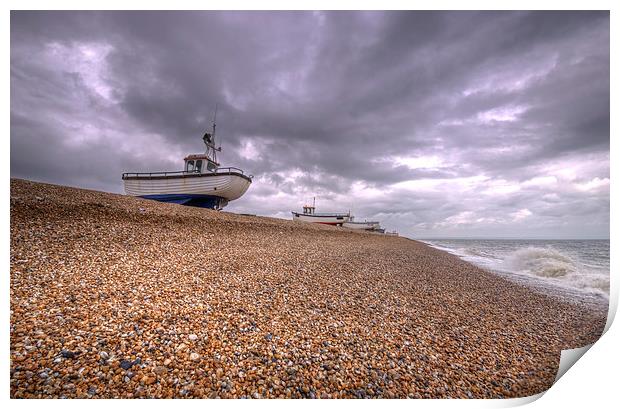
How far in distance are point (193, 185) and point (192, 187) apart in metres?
0.21

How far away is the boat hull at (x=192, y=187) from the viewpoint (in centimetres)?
2347

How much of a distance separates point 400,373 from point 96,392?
3490 millimetres

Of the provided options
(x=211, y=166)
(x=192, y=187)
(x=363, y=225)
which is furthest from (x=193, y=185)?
(x=363, y=225)

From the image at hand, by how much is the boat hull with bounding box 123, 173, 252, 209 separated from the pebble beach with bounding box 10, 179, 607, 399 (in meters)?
15.8

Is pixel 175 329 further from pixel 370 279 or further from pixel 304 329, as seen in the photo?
pixel 370 279

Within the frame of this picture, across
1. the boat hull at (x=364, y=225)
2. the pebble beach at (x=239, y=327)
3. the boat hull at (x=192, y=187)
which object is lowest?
the boat hull at (x=364, y=225)

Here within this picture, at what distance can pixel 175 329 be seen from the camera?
355 cm

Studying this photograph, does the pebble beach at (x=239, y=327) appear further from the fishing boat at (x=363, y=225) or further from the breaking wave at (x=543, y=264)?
the fishing boat at (x=363, y=225)

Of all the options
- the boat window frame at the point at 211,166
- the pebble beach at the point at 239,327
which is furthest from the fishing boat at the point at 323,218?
the pebble beach at the point at 239,327

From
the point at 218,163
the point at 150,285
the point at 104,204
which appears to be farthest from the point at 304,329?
the point at 218,163

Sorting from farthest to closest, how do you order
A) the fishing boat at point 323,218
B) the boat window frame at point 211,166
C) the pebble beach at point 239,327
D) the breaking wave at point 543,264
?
the fishing boat at point 323,218 < the boat window frame at point 211,166 < the breaking wave at point 543,264 < the pebble beach at point 239,327

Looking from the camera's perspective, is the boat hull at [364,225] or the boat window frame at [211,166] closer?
the boat window frame at [211,166]

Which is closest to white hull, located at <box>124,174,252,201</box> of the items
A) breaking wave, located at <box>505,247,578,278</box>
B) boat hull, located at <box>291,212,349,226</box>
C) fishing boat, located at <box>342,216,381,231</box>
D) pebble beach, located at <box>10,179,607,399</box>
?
pebble beach, located at <box>10,179,607,399</box>

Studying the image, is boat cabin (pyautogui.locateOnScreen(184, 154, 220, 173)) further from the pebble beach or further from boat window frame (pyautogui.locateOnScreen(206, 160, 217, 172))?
the pebble beach
